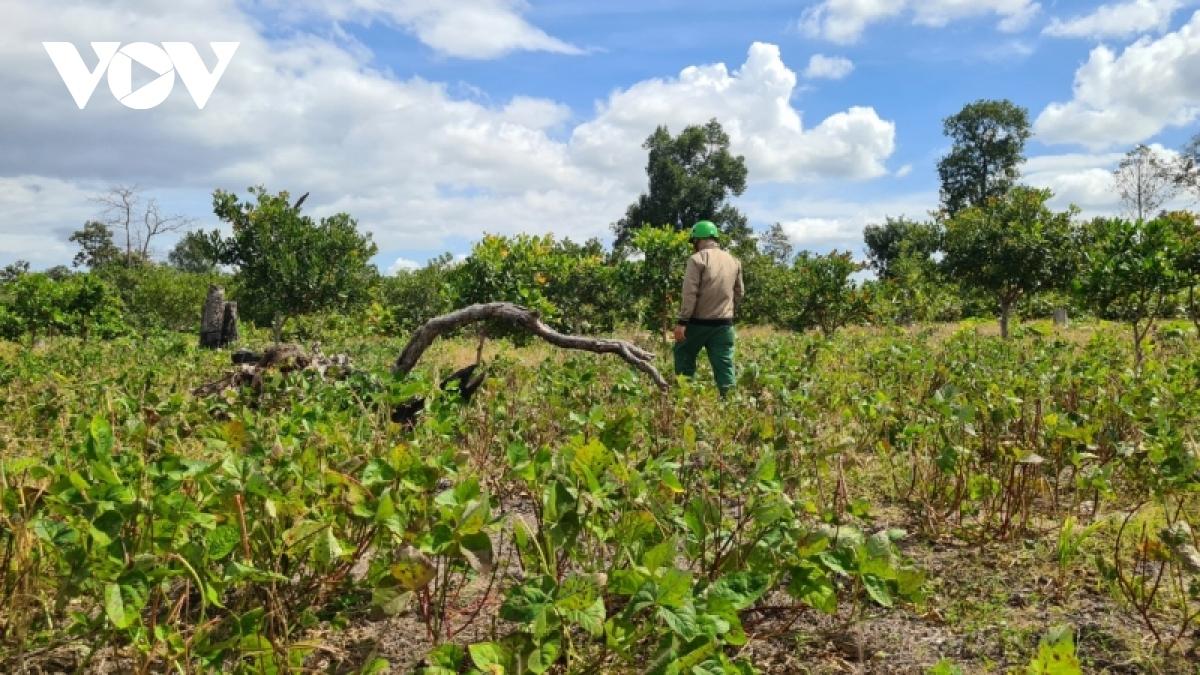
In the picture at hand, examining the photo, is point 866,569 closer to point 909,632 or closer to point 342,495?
point 909,632

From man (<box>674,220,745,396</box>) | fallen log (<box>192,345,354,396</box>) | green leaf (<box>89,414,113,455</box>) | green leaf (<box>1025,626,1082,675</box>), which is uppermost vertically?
man (<box>674,220,745,396</box>)

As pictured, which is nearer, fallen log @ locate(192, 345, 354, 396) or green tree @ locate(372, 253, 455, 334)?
fallen log @ locate(192, 345, 354, 396)

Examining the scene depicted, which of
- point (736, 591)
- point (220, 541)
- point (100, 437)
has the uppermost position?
point (100, 437)

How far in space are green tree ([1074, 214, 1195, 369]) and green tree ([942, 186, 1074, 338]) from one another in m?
8.17

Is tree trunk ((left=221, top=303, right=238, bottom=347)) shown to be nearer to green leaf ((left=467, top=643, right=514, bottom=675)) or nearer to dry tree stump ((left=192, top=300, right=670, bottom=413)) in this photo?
dry tree stump ((left=192, top=300, right=670, bottom=413))

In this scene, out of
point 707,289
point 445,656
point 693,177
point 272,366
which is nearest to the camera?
point 445,656

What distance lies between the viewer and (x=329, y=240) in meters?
15.5

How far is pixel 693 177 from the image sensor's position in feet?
133

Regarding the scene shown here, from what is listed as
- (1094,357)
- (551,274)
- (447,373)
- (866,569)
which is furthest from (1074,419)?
(551,274)

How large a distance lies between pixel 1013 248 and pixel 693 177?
2308 cm

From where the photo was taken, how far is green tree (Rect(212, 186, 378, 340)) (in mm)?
14969

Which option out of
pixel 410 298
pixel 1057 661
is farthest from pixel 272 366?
pixel 410 298

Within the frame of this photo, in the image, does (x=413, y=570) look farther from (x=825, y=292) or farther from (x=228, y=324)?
(x=825, y=292)

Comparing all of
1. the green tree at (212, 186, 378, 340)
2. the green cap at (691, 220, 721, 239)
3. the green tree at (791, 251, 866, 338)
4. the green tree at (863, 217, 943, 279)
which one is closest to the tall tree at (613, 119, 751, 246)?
the green tree at (863, 217, 943, 279)
